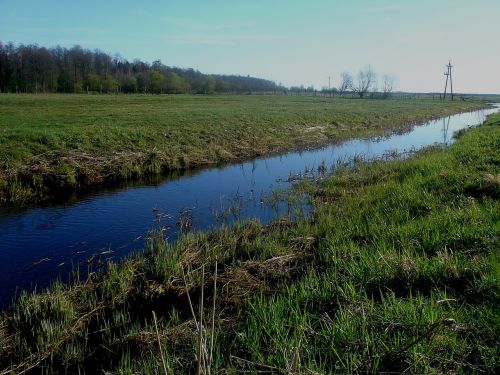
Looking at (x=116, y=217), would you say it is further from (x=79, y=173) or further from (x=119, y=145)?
(x=119, y=145)

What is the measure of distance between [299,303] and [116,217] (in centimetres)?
740

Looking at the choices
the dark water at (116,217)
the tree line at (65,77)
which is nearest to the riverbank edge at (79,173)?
the dark water at (116,217)

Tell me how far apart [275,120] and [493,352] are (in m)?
28.3

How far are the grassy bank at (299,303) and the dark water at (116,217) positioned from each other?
1.27 metres

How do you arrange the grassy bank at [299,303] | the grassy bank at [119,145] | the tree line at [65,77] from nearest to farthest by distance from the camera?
the grassy bank at [299,303]
the grassy bank at [119,145]
the tree line at [65,77]

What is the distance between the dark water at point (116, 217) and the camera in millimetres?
7871

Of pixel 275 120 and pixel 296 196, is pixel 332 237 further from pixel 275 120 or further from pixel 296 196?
pixel 275 120

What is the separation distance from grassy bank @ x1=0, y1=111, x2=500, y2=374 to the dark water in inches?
50.0

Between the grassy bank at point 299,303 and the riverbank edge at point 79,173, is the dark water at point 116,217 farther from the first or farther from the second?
the grassy bank at point 299,303

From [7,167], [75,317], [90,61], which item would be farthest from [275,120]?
[90,61]

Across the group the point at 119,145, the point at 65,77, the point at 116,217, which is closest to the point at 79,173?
the point at 119,145

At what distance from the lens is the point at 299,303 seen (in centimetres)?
521

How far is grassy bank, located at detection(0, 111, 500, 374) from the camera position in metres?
3.81

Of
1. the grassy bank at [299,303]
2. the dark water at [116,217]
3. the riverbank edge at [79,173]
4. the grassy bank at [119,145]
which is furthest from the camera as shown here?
the grassy bank at [119,145]
